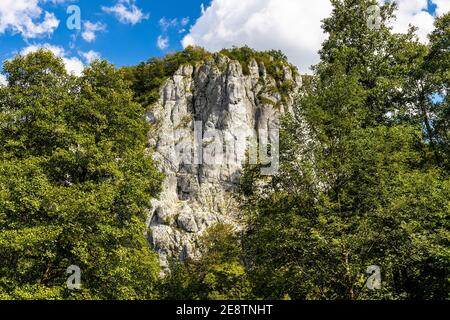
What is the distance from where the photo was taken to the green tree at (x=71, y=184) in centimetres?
1750

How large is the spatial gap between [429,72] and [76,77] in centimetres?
2277

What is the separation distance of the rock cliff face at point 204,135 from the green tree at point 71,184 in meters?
62.2

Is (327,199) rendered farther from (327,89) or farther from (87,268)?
(87,268)

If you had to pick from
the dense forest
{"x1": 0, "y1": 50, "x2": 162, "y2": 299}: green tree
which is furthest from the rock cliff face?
the dense forest

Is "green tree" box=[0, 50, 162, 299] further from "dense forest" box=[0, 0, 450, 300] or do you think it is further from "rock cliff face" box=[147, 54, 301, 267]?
"rock cliff face" box=[147, 54, 301, 267]

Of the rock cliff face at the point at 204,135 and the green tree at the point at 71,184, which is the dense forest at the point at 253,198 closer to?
the green tree at the point at 71,184

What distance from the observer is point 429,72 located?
89.6 feet

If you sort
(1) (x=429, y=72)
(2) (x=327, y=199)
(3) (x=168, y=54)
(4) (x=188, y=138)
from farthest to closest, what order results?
(3) (x=168, y=54) < (4) (x=188, y=138) < (1) (x=429, y=72) < (2) (x=327, y=199)

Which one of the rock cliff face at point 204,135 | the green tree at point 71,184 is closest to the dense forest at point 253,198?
the green tree at point 71,184

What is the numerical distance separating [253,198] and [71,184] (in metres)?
9.86

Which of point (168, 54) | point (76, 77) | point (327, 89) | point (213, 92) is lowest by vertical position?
point (327, 89)

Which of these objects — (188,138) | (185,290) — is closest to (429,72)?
(185,290)

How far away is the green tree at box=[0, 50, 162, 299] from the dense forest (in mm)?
78

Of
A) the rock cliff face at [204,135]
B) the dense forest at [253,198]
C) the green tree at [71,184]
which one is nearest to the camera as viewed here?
the dense forest at [253,198]
